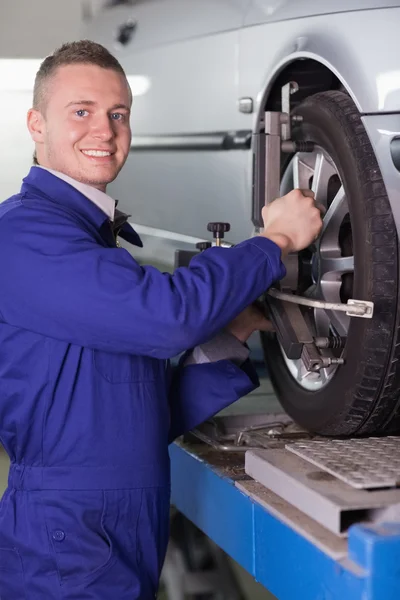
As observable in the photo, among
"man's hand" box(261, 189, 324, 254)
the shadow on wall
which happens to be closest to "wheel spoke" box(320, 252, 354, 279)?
"man's hand" box(261, 189, 324, 254)

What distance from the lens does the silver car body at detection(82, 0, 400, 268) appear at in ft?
5.66

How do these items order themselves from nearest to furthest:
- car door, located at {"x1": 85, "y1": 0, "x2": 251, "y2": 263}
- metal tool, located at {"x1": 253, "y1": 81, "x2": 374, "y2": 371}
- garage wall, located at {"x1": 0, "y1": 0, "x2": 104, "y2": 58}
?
1. metal tool, located at {"x1": 253, "y1": 81, "x2": 374, "y2": 371}
2. car door, located at {"x1": 85, "y1": 0, "x2": 251, "y2": 263}
3. garage wall, located at {"x1": 0, "y1": 0, "x2": 104, "y2": 58}

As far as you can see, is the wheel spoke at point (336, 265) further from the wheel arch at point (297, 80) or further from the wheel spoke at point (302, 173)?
the wheel arch at point (297, 80)

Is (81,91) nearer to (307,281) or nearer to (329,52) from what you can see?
(329,52)

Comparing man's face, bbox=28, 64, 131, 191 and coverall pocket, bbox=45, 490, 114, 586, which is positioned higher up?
man's face, bbox=28, 64, 131, 191

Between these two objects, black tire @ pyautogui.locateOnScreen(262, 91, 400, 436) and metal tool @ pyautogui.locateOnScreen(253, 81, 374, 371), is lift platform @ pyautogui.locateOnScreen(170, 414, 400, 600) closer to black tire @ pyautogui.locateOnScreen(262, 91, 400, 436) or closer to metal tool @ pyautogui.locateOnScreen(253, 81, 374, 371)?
black tire @ pyautogui.locateOnScreen(262, 91, 400, 436)

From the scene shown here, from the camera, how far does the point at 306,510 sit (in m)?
1.50

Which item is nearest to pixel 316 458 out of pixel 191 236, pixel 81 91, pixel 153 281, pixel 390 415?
pixel 390 415

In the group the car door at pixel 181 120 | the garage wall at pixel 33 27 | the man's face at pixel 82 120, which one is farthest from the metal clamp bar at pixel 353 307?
the garage wall at pixel 33 27

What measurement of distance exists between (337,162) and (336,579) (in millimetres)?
849

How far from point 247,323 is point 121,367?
49 centimetres

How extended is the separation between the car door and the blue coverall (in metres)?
0.84

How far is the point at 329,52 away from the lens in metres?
1.83

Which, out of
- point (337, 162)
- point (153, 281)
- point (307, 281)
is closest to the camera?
point (153, 281)
